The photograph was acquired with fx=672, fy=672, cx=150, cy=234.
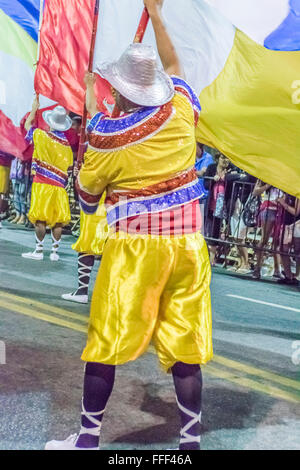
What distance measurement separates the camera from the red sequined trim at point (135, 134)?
2998 mm

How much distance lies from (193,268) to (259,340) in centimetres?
283

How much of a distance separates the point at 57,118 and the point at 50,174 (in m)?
0.90

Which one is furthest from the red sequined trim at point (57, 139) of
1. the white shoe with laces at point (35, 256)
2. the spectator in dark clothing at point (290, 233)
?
the spectator in dark clothing at point (290, 233)

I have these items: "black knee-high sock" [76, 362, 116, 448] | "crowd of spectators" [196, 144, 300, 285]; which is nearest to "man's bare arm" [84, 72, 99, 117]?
→ "black knee-high sock" [76, 362, 116, 448]

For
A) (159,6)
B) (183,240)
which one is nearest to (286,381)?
(183,240)

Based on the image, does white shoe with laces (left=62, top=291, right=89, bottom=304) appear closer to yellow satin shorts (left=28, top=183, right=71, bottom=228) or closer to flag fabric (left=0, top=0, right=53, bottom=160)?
yellow satin shorts (left=28, top=183, right=71, bottom=228)

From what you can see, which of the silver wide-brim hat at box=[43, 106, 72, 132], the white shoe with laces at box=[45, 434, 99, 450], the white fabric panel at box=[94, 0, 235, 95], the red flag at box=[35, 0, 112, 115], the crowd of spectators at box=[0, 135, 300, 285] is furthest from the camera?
the crowd of spectators at box=[0, 135, 300, 285]

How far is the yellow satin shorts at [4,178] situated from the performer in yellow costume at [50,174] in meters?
4.74

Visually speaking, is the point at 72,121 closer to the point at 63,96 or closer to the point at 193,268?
the point at 63,96

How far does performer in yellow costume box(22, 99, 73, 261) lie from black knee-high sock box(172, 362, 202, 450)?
634cm

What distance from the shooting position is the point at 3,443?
3047 millimetres

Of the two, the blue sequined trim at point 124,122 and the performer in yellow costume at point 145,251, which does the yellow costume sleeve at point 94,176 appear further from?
the blue sequined trim at point 124,122

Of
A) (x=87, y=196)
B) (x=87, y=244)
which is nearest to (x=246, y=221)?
(x=87, y=244)

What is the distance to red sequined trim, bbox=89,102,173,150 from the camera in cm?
300
